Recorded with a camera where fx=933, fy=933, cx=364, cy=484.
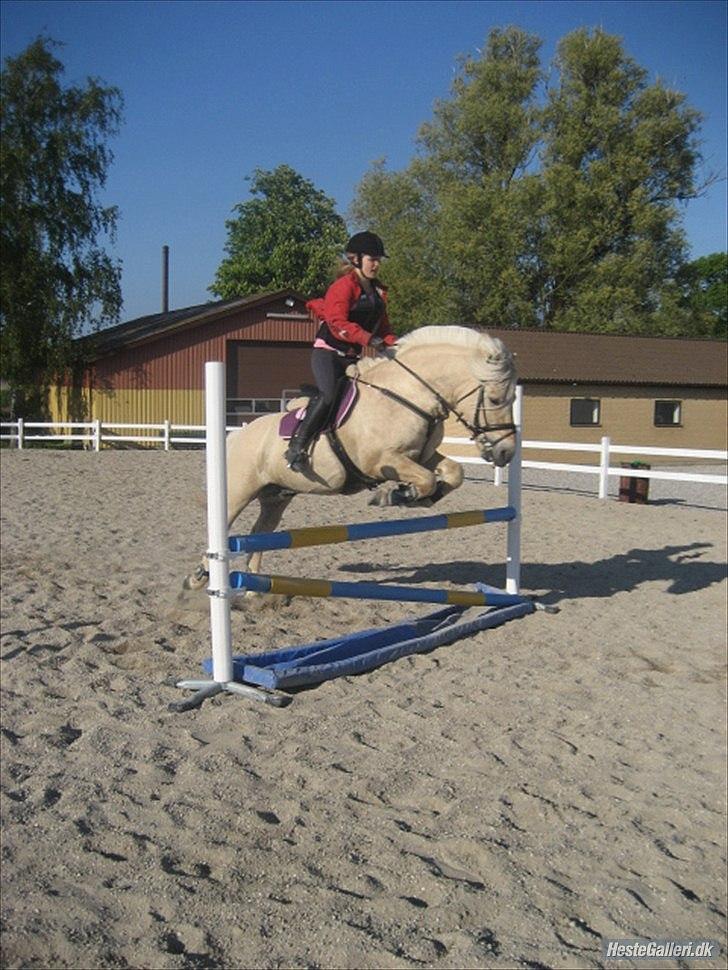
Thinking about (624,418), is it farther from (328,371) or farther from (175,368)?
(328,371)

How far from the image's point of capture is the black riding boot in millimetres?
6078

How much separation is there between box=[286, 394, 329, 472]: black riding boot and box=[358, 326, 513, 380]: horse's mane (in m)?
0.38

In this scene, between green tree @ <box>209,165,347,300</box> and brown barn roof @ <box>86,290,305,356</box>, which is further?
green tree @ <box>209,165,347,300</box>

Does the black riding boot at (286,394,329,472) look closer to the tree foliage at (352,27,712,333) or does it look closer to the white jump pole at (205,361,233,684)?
the white jump pole at (205,361,233,684)

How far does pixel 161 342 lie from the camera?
29.5 meters

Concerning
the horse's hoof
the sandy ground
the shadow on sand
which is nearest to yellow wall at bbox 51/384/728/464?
the shadow on sand

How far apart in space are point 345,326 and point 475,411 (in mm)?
983

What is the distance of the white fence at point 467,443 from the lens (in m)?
14.4

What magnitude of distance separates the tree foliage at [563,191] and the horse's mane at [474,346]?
32.9 m

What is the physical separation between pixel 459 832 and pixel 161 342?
1071 inches

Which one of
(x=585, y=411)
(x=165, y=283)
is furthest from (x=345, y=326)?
(x=165, y=283)

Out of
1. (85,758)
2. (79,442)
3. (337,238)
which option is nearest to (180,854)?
(85,758)

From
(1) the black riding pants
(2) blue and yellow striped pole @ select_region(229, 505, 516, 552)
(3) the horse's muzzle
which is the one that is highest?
(1) the black riding pants

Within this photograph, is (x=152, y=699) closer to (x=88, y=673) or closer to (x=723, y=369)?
(x=88, y=673)
